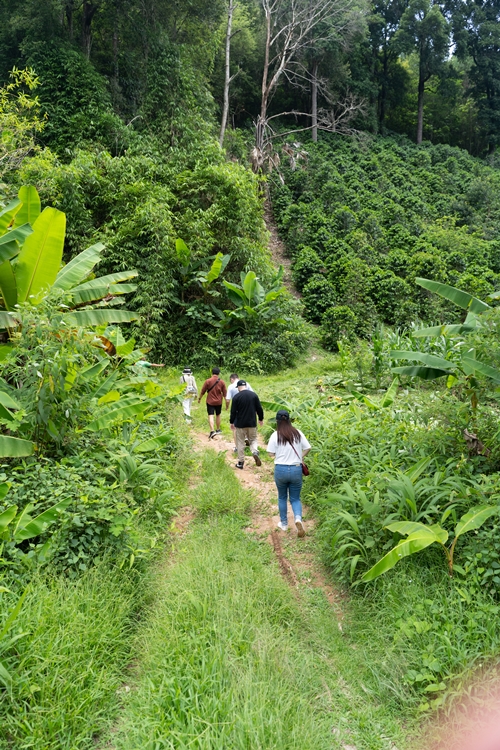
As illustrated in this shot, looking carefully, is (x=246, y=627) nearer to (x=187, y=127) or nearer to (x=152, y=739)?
(x=152, y=739)

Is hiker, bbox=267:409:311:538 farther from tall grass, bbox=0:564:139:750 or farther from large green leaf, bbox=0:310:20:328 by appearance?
large green leaf, bbox=0:310:20:328

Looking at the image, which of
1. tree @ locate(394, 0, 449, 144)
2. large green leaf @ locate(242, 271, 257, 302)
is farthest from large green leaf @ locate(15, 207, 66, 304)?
tree @ locate(394, 0, 449, 144)

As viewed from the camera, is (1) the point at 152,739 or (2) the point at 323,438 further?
(2) the point at 323,438

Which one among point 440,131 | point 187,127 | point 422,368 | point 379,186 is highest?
point 440,131

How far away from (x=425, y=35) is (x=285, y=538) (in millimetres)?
37879

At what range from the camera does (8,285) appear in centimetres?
669

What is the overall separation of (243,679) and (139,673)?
2.74 feet

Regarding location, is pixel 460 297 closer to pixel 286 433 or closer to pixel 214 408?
pixel 286 433

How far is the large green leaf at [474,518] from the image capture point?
360 centimetres

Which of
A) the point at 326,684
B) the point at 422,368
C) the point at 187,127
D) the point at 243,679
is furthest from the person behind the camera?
the point at 187,127

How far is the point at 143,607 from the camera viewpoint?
388 cm

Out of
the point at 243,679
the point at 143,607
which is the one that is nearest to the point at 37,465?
the point at 143,607

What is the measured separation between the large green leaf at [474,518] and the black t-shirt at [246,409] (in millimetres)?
3304

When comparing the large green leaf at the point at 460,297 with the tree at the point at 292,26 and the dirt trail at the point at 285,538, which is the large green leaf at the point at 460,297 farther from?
the tree at the point at 292,26
